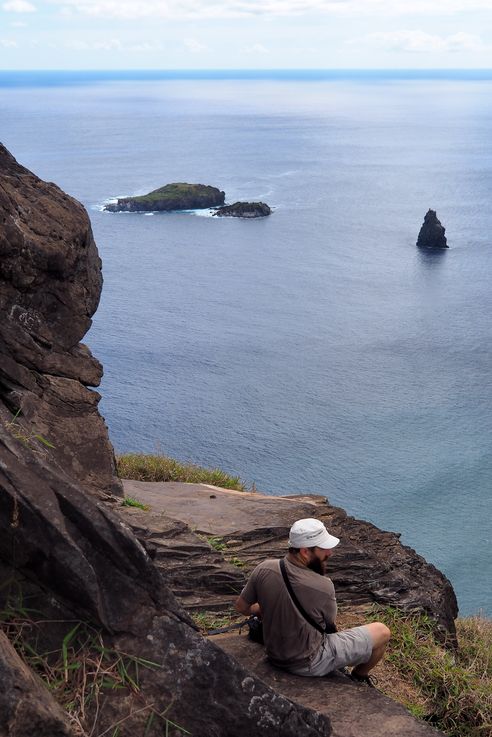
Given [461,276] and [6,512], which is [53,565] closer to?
[6,512]

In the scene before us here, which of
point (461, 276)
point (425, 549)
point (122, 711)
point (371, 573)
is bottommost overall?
point (425, 549)

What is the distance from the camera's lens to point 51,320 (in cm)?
1415

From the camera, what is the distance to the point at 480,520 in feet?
166

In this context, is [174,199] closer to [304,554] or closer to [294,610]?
[304,554]

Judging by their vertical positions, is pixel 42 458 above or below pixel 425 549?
above

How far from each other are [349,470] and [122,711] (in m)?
50.3

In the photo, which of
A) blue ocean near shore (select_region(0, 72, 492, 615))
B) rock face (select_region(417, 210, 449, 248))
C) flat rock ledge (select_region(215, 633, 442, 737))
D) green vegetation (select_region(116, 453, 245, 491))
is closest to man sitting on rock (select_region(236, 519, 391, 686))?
flat rock ledge (select_region(215, 633, 442, 737))

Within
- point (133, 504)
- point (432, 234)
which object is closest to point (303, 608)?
point (133, 504)

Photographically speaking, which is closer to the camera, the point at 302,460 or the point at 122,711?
the point at 122,711

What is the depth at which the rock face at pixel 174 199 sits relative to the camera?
124 metres

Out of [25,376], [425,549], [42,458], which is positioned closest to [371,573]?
[25,376]

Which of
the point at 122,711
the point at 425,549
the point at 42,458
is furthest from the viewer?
the point at 425,549

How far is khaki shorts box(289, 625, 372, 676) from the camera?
28.8 ft

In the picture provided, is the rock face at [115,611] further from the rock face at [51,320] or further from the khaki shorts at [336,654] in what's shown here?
the rock face at [51,320]
